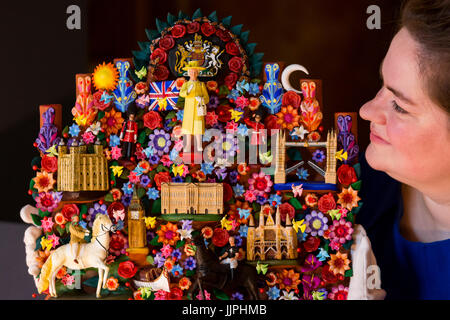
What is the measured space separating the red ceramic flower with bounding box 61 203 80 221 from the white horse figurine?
0.09 metres

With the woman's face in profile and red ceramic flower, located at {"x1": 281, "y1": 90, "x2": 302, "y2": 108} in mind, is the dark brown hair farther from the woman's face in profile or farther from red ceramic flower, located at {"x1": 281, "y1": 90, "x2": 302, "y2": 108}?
red ceramic flower, located at {"x1": 281, "y1": 90, "x2": 302, "y2": 108}

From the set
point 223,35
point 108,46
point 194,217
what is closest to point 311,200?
point 194,217

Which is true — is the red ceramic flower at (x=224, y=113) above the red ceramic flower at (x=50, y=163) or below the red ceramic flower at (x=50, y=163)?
above

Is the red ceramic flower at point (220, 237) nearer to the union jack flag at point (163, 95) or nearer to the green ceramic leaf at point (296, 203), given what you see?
the green ceramic leaf at point (296, 203)

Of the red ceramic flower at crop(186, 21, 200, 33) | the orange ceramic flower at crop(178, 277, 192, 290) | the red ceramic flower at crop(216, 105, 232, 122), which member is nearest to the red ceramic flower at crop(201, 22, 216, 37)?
the red ceramic flower at crop(186, 21, 200, 33)

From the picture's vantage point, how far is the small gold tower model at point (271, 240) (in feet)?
4.89

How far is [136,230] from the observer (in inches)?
59.2

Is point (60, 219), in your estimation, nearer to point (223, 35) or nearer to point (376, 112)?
point (223, 35)

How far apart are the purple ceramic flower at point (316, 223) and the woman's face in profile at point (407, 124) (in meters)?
0.23

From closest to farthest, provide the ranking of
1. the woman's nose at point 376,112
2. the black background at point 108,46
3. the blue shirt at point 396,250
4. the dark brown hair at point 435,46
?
the dark brown hair at point 435,46 < the woman's nose at point 376,112 < the blue shirt at point 396,250 < the black background at point 108,46

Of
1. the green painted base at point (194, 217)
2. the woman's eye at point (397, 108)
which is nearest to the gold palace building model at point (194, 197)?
the green painted base at point (194, 217)

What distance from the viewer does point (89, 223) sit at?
1552 millimetres

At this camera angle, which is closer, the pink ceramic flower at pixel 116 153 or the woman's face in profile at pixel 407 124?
the woman's face in profile at pixel 407 124

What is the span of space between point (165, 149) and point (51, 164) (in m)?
0.37
